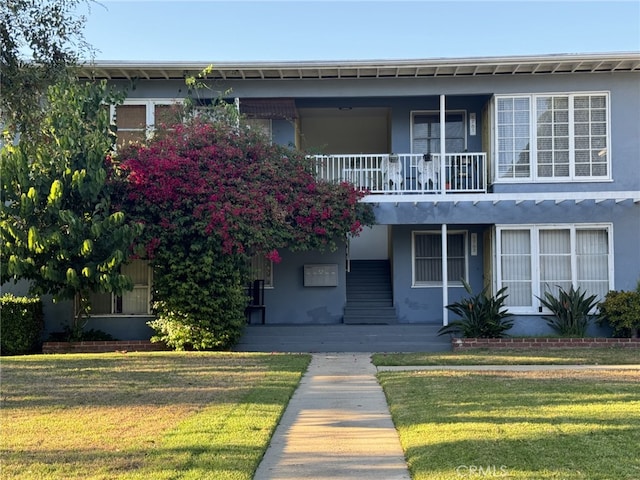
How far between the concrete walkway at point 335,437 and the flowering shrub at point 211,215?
400cm

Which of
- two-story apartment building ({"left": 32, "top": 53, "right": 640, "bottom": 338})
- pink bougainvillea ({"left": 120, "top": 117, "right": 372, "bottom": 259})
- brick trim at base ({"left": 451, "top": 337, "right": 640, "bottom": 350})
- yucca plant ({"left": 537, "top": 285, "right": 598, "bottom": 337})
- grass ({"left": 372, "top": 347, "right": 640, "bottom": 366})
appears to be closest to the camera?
grass ({"left": 372, "top": 347, "right": 640, "bottom": 366})

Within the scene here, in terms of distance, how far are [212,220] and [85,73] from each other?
5.08m

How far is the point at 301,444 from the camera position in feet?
21.3

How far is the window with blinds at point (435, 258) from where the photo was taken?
17.2m

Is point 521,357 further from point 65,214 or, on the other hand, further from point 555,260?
point 65,214

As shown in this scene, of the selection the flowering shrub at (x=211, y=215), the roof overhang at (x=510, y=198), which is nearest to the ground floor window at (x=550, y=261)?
the roof overhang at (x=510, y=198)

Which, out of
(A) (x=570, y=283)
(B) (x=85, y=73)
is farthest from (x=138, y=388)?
(A) (x=570, y=283)

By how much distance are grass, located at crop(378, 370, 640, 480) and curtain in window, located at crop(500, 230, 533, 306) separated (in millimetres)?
5656

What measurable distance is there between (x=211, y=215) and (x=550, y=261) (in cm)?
792

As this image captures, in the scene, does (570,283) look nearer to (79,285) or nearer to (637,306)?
(637,306)

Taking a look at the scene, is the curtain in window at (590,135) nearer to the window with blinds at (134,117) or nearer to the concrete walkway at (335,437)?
the concrete walkway at (335,437)

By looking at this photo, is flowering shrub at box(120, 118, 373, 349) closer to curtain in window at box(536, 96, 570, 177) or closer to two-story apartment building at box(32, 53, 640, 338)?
two-story apartment building at box(32, 53, 640, 338)

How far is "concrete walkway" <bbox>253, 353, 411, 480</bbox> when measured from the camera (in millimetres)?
5608

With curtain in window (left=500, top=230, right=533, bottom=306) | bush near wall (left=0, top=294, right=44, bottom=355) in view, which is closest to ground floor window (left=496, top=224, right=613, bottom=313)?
curtain in window (left=500, top=230, right=533, bottom=306)
